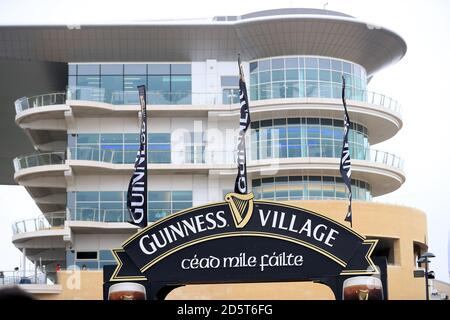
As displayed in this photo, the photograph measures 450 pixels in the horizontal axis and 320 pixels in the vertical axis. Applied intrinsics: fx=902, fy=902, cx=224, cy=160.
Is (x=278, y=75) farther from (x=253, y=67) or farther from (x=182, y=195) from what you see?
(x=182, y=195)

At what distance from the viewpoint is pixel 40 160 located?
2200 inches

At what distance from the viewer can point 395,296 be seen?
48750mm

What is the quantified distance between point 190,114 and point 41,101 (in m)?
9.56

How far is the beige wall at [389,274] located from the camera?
46.2 m

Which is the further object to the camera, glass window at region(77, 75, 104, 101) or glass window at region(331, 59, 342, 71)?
glass window at region(331, 59, 342, 71)

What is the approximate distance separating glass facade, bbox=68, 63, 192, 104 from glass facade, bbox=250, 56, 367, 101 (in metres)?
4.56

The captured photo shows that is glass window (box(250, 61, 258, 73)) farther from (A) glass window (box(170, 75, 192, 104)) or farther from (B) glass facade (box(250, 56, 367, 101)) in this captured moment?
(A) glass window (box(170, 75, 192, 104))

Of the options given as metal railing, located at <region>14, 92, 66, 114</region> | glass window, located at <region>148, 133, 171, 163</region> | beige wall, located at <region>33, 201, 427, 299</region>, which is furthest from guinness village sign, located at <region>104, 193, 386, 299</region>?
metal railing, located at <region>14, 92, 66, 114</region>

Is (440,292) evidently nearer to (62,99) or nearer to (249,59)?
(249,59)

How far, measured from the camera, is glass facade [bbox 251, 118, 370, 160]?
178ft

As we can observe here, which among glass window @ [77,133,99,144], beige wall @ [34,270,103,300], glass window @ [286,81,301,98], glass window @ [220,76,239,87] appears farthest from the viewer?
glass window @ [220,76,239,87]

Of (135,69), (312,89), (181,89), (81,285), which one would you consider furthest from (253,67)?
(81,285)

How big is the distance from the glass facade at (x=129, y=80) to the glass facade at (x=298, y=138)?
17.0ft

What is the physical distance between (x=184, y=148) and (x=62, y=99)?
858 cm
